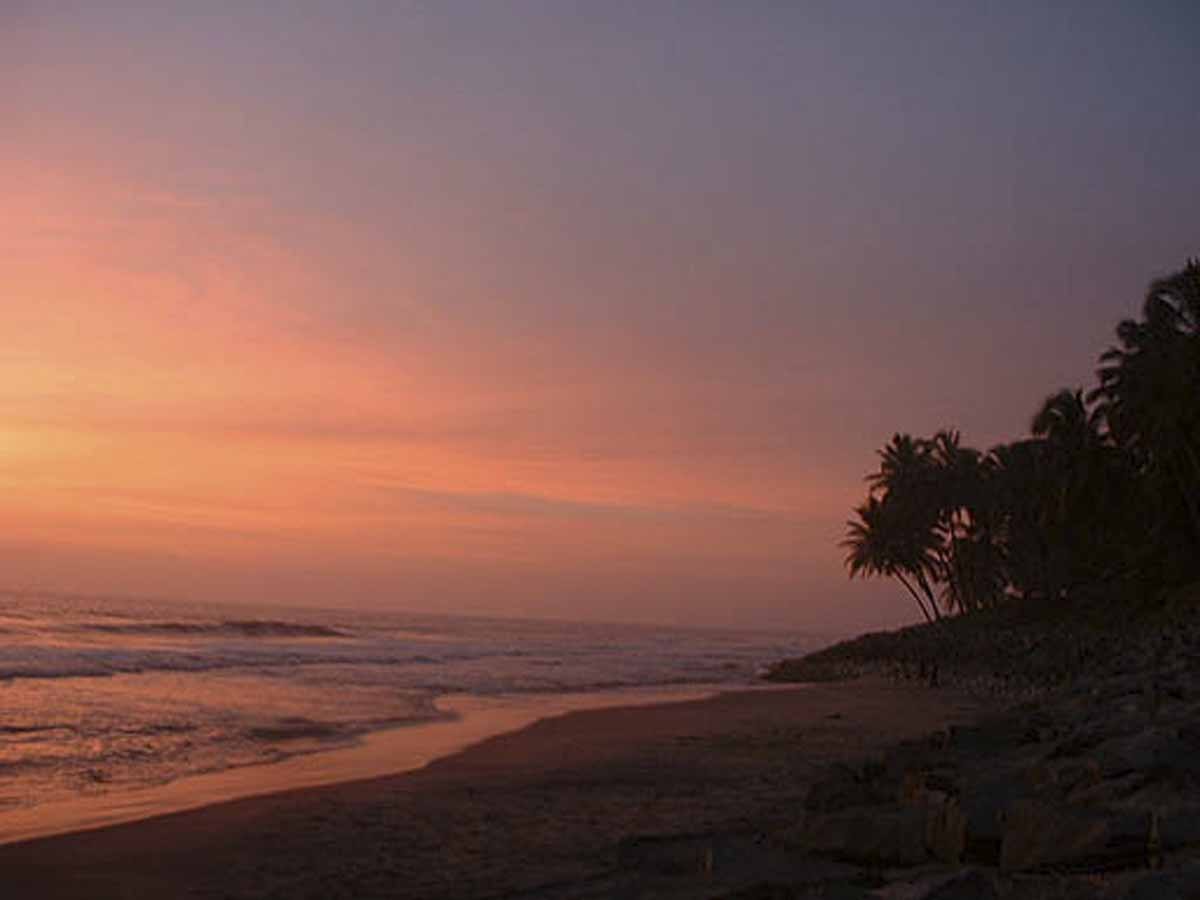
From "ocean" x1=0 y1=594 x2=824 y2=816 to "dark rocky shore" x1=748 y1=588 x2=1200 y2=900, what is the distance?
27.7 feet

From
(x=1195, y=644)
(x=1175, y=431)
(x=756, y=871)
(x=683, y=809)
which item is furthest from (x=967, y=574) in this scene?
(x=756, y=871)

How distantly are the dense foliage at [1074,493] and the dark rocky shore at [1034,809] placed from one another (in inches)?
973

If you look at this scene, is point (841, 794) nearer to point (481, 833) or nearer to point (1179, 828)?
point (1179, 828)

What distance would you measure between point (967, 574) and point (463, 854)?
6093 cm

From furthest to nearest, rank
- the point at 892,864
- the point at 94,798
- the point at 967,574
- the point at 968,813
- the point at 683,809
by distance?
the point at 967,574 → the point at 94,798 → the point at 683,809 → the point at 968,813 → the point at 892,864

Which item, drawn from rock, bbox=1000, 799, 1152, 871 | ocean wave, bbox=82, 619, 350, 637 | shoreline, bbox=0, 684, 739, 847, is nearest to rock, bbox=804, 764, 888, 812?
rock, bbox=1000, 799, 1152, 871

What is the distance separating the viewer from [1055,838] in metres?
5.89

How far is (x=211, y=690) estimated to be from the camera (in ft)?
83.0

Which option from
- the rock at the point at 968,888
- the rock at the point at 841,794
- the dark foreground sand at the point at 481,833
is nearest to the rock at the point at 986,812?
the rock at the point at 841,794

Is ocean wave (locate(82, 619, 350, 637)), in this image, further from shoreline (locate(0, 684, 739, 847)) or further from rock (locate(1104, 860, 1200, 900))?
rock (locate(1104, 860, 1200, 900))

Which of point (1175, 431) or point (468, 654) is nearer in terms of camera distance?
point (1175, 431)

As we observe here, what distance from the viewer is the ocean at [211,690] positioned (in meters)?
14.1

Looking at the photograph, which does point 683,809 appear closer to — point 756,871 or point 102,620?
point 756,871

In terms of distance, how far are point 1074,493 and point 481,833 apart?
4075 centimetres
